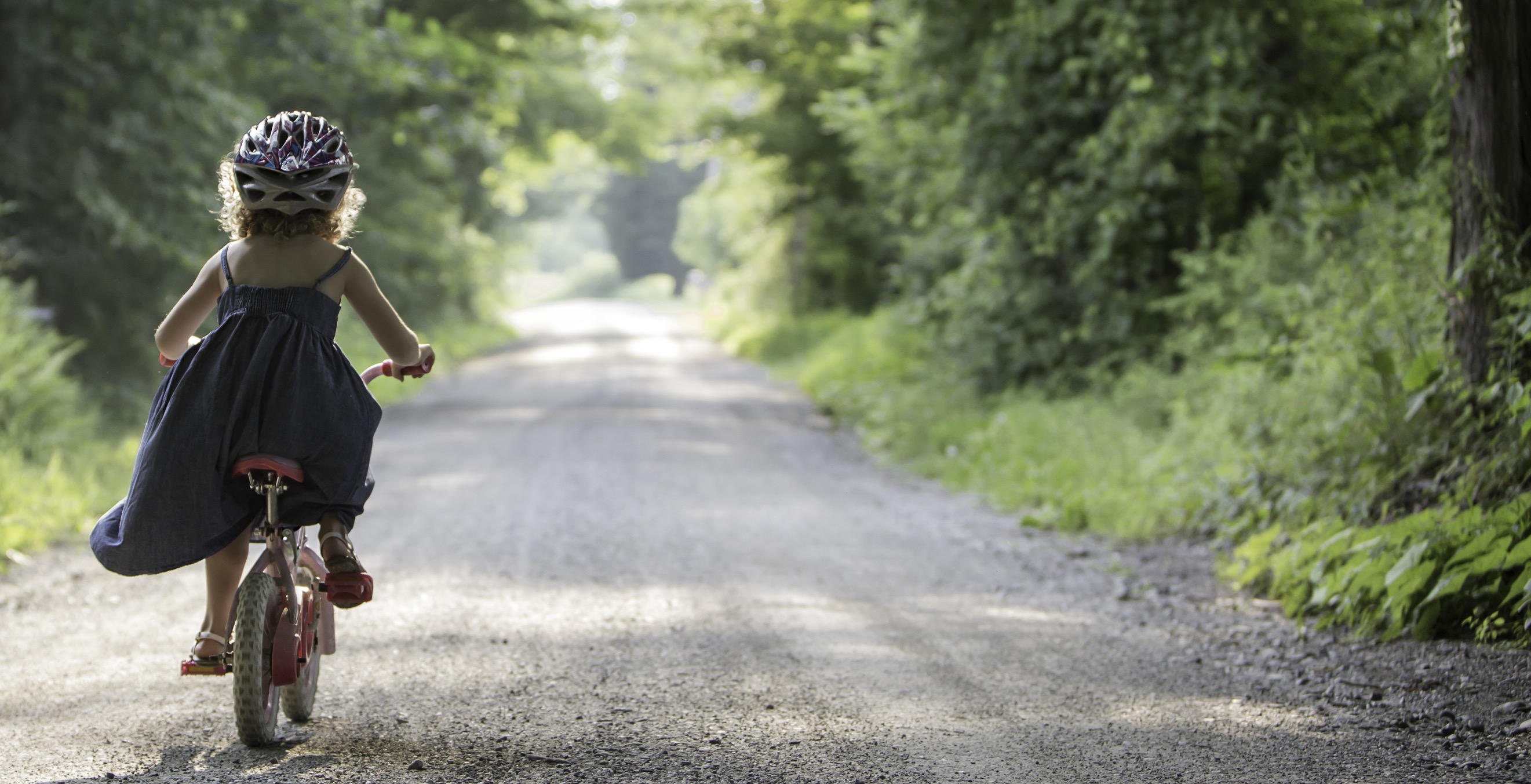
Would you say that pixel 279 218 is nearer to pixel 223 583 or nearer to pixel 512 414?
pixel 223 583

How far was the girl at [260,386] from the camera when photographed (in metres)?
3.66

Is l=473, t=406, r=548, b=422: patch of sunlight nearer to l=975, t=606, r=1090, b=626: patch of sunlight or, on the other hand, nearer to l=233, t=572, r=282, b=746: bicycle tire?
l=975, t=606, r=1090, b=626: patch of sunlight

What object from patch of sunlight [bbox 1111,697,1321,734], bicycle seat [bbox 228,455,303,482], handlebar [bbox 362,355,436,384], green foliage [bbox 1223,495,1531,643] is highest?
handlebar [bbox 362,355,436,384]

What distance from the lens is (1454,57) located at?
620 centimetres

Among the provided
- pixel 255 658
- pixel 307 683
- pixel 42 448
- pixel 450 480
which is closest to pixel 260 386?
pixel 255 658

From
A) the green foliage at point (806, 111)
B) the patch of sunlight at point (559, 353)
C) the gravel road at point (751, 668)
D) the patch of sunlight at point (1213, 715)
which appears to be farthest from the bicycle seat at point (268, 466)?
the patch of sunlight at point (559, 353)

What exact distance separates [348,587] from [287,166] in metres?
1.33

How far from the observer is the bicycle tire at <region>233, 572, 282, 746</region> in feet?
12.1

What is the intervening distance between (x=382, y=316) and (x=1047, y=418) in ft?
28.2

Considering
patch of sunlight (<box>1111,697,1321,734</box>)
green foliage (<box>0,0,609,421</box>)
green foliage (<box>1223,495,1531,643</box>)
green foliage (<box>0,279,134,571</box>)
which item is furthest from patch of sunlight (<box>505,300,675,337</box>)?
patch of sunlight (<box>1111,697,1321,734</box>)

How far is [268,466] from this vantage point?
Answer: 3.62m

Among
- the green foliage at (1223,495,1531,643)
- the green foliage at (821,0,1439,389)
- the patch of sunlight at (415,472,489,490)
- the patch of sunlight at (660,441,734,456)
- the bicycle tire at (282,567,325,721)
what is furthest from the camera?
the patch of sunlight at (660,441,734,456)

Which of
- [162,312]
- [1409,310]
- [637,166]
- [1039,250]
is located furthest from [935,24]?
[637,166]

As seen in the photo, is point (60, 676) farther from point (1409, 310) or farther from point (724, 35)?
point (724, 35)
